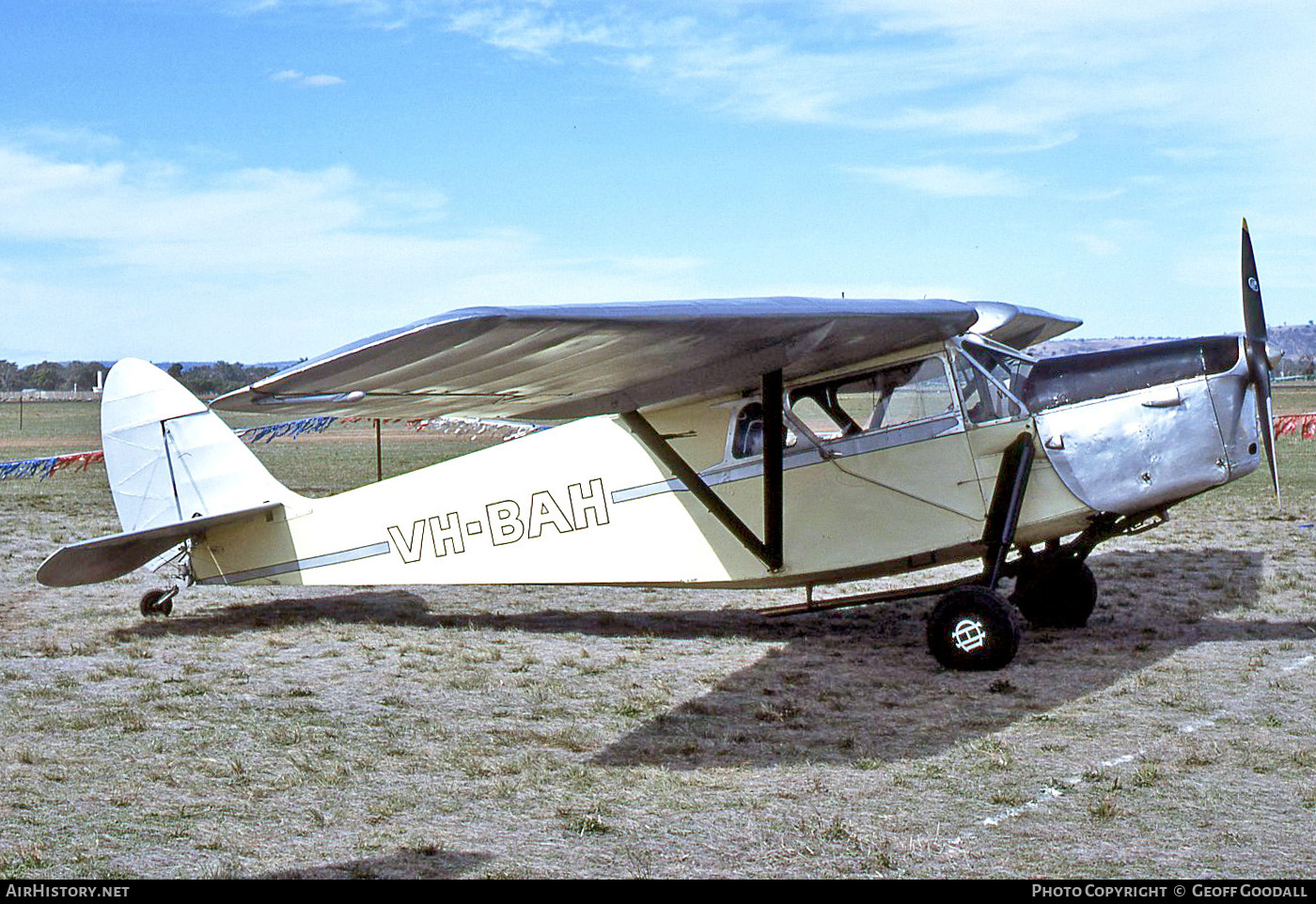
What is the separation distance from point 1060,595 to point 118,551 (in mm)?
7098

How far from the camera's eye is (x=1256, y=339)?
758cm

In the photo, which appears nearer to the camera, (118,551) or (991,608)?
(991,608)

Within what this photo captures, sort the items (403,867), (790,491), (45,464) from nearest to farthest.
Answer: (403,867), (790,491), (45,464)

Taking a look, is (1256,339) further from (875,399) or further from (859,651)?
(859,651)

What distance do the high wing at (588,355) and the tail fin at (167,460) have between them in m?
2.23

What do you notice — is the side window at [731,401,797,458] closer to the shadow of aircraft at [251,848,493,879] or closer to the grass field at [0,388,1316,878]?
the grass field at [0,388,1316,878]

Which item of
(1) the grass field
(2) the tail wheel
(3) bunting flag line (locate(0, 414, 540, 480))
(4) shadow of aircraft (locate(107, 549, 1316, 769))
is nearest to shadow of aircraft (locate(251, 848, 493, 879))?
(1) the grass field

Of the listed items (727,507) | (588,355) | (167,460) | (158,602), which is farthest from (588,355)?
(158,602)

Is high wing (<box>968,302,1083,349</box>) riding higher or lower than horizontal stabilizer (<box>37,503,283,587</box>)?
higher

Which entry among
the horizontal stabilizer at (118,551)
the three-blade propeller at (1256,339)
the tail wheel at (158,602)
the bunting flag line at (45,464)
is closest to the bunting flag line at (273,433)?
the bunting flag line at (45,464)

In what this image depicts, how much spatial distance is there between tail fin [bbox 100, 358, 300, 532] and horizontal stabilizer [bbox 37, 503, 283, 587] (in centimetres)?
24

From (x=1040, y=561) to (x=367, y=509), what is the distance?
521 centimetres

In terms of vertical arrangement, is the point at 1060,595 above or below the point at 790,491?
below

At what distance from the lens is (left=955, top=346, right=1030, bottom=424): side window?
25.6 feet
